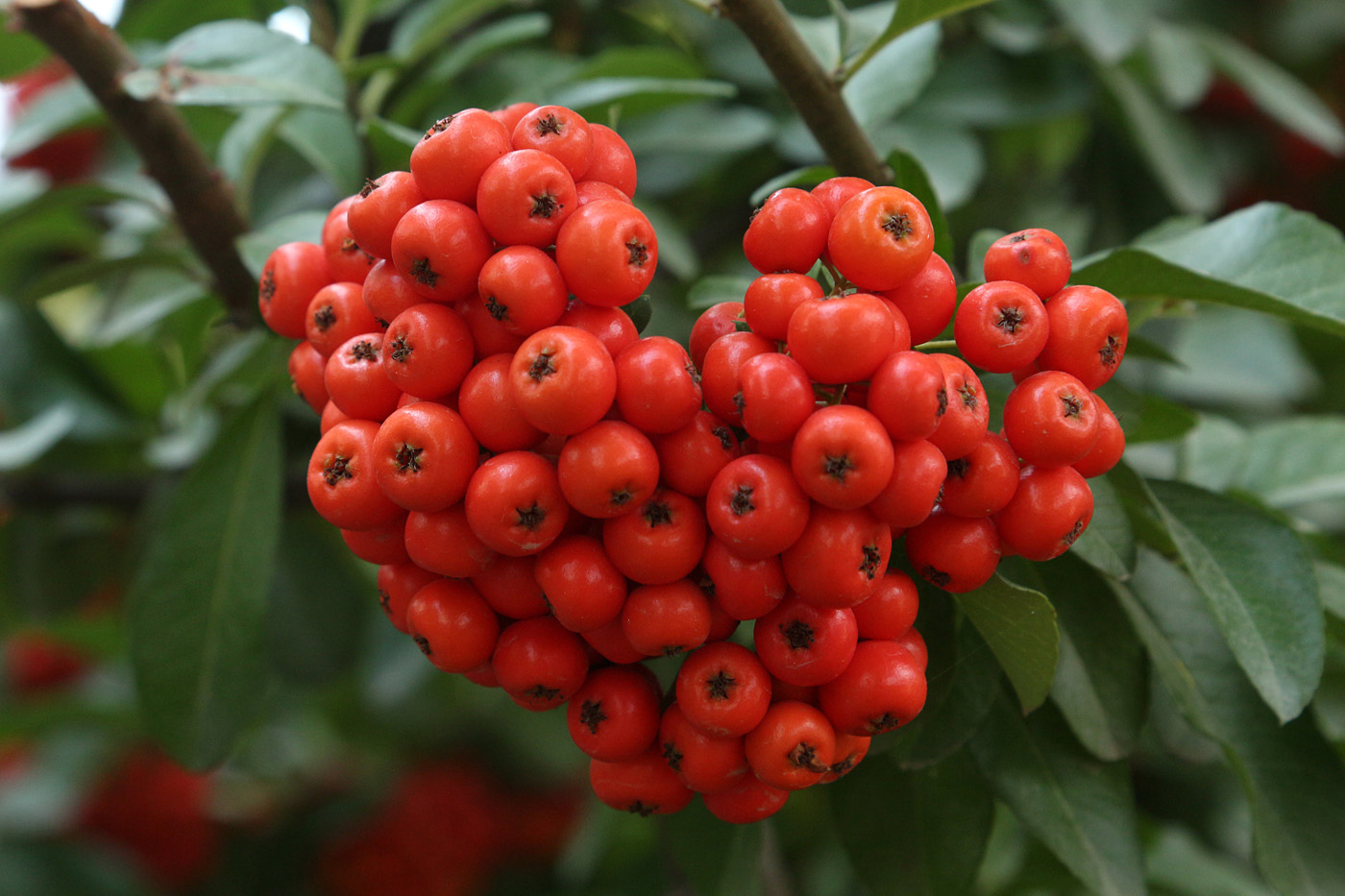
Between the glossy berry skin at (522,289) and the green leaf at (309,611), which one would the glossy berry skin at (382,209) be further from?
the green leaf at (309,611)

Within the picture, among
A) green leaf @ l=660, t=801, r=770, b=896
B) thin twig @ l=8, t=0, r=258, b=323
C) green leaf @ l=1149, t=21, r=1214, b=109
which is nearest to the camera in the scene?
green leaf @ l=660, t=801, r=770, b=896

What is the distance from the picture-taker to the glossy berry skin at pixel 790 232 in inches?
33.0

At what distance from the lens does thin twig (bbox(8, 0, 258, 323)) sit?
1276 millimetres

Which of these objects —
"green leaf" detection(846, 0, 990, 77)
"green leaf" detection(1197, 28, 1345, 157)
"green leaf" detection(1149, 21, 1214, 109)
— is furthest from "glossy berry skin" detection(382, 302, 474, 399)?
"green leaf" detection(1197, 28, 1345, 157)

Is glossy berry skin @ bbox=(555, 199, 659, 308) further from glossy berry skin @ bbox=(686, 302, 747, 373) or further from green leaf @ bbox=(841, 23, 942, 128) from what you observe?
green leaf @ bbox=(841, 23, 942, 128)

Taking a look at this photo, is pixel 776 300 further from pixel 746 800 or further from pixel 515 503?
pixel 746 800

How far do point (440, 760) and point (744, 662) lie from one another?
7.88ft

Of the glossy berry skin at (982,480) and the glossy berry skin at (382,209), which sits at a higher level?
the glossy berry skin at (382,209)

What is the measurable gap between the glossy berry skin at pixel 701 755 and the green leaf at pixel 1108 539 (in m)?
0.39

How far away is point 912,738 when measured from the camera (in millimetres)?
1015

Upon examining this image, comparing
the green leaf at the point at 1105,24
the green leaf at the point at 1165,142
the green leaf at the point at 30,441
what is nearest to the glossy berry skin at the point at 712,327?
the green leaf at the point at 1105,24

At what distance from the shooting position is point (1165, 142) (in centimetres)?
201

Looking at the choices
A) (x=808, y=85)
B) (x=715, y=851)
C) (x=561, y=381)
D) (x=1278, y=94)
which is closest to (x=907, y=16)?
(x=808, y=85)

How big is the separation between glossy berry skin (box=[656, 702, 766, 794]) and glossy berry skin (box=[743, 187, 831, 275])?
0.40m
